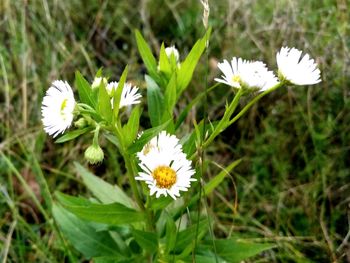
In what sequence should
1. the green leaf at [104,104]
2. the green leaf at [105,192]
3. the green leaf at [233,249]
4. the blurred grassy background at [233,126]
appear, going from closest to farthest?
the green leaf at [104,104] → the green leaf at [233,249] → the green leaf at [105,192] → the blurred grassy background at [233,126]

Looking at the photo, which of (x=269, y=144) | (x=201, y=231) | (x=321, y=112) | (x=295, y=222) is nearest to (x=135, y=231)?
(x=201, y=231)

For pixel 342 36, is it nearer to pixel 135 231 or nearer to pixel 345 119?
pixel 345 119

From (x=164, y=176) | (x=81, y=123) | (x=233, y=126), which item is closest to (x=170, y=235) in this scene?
(x=164, y=176)

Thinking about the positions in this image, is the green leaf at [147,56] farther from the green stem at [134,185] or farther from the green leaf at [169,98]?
the green stem at [134,185]

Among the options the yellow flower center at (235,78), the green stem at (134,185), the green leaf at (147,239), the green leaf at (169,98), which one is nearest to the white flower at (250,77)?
the yellow flower center at (235,78)

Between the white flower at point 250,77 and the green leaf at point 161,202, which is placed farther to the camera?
the green leaf at point 161,202

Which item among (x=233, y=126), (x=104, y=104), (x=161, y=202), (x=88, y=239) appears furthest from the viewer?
(x=233, y=126)

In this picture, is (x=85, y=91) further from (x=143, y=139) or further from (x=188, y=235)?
(x=188, y=235)
